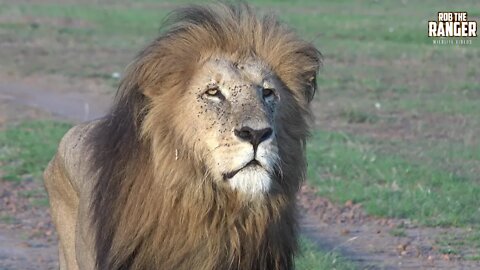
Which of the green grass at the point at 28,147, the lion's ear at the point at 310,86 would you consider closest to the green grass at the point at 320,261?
the lion's ear at the point at 310,86

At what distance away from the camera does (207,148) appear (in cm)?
359

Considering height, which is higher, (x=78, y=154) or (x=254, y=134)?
(x=254, y=134)

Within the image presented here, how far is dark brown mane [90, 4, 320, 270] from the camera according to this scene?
11.9 feet

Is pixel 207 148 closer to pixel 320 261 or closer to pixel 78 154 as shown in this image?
pixel 78 154

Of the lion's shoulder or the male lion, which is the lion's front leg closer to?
the lion's shoulder

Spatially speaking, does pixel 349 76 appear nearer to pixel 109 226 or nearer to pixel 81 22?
pixel 81 22

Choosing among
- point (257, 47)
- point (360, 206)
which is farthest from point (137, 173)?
point (360, 206)

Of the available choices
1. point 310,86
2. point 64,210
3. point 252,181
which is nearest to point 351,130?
point 64,210

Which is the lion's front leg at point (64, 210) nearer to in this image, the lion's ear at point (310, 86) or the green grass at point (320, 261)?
the lion's ear at point (310, 86)

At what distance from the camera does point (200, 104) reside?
3656 millimetres

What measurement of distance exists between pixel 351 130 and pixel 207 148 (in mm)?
6794

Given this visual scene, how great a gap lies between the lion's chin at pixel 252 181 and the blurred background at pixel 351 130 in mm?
874

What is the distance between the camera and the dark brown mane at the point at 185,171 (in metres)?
3.63

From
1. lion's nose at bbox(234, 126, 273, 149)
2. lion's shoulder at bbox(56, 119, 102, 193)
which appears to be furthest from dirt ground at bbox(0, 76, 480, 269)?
lion's nose at bbox(234, 126, 273, 149)
